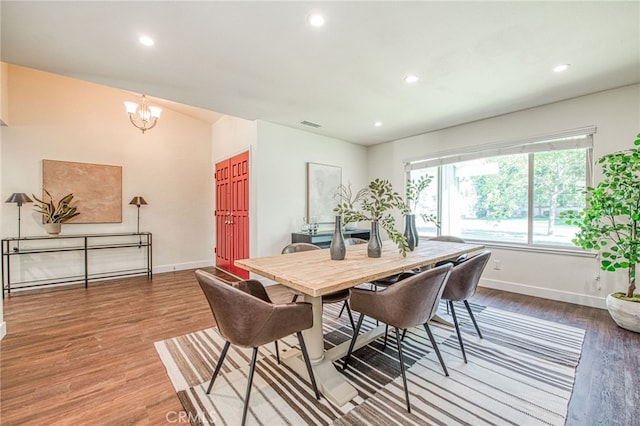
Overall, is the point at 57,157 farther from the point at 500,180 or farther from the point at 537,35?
the point at 500,180

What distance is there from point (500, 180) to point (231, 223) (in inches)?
173

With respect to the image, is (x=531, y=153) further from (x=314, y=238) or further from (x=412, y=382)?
(x=412, y=382)

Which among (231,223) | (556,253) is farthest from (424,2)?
(231,223)

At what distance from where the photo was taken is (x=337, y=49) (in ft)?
7.17

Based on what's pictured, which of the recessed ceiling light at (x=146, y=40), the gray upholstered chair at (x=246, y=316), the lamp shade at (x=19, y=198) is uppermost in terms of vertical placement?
the recessed ceiling light at (x=146, y=40)

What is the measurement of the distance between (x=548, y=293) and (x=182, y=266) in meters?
5.86

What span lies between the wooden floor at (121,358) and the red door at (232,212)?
1100 mm

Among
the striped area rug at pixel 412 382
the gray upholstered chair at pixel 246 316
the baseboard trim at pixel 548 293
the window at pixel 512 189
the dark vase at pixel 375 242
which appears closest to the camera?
the gray upholstered chair at pixel 246 316

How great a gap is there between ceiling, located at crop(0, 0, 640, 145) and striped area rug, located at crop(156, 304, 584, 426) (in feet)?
8.16

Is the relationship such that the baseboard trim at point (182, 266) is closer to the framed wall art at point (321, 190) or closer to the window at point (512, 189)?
the framed wall art at point (321, 190)

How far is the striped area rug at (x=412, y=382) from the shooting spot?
148 cm

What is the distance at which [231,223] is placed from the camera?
469 centimetres

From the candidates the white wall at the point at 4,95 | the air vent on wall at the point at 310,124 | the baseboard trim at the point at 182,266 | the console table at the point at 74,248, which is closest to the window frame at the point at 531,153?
the air vent on wall at the point at 310,124

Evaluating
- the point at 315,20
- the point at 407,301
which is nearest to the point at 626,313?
the point at 407,301
